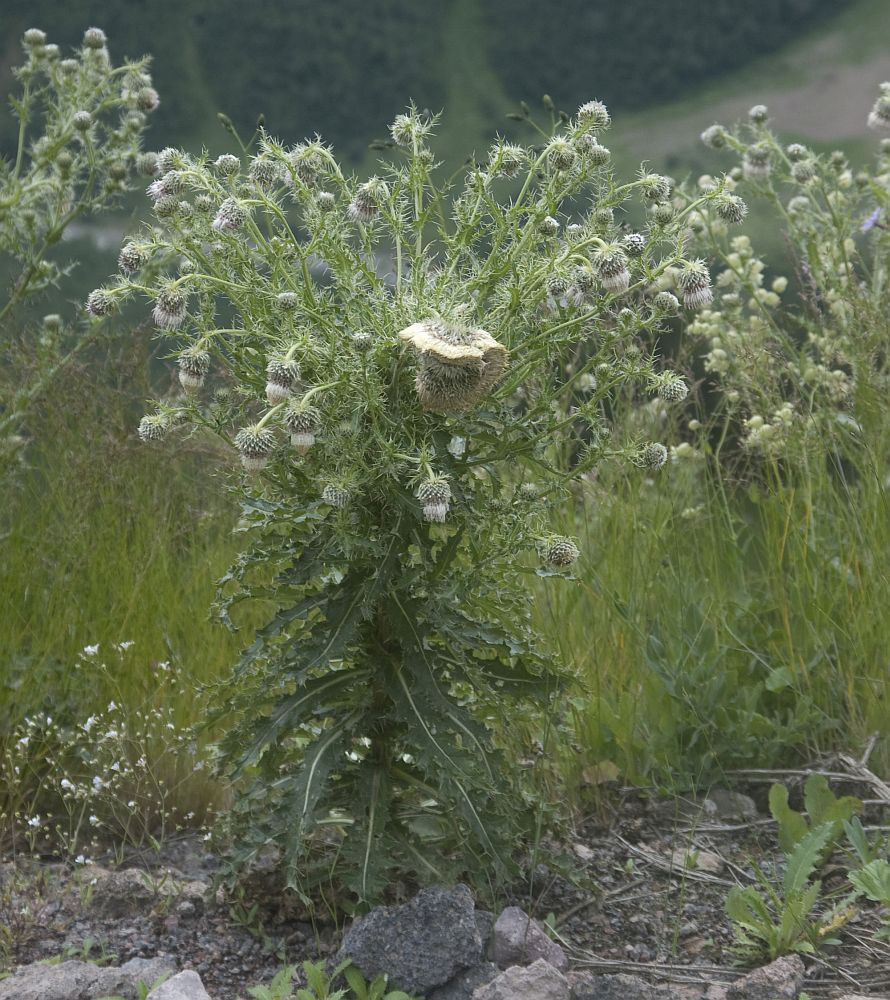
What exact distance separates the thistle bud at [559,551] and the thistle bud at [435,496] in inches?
12.6

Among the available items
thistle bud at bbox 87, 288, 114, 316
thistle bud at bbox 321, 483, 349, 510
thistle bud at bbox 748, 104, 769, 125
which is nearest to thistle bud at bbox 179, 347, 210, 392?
thistle bud at bbox 87, 288, 114, 316

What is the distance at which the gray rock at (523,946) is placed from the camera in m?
2.50

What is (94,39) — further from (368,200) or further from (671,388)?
(671,388)

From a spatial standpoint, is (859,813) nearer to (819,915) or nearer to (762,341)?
(819,915)

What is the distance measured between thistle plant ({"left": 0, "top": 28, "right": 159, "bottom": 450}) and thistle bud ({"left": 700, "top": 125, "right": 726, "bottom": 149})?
6.85 feet

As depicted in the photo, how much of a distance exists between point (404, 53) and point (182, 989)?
23.1 meters

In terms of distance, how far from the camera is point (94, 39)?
441 centimetres

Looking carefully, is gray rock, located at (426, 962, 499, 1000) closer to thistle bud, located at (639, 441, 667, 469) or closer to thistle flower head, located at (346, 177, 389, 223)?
thistle bud, located at (639, 441, 667, 469)

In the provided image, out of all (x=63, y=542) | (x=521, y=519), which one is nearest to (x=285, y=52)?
(x=63, y=542)

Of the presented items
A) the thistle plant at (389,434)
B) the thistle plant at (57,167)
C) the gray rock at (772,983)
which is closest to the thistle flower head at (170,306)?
the thistle plant at (389,434)

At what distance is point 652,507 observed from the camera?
3.89 meters

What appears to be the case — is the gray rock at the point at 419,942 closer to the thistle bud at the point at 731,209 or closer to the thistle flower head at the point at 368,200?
the thistle flower head at the point at 368,200

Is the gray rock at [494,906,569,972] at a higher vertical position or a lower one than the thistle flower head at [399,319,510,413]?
lower

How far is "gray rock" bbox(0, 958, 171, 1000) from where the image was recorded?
7.41 ft
